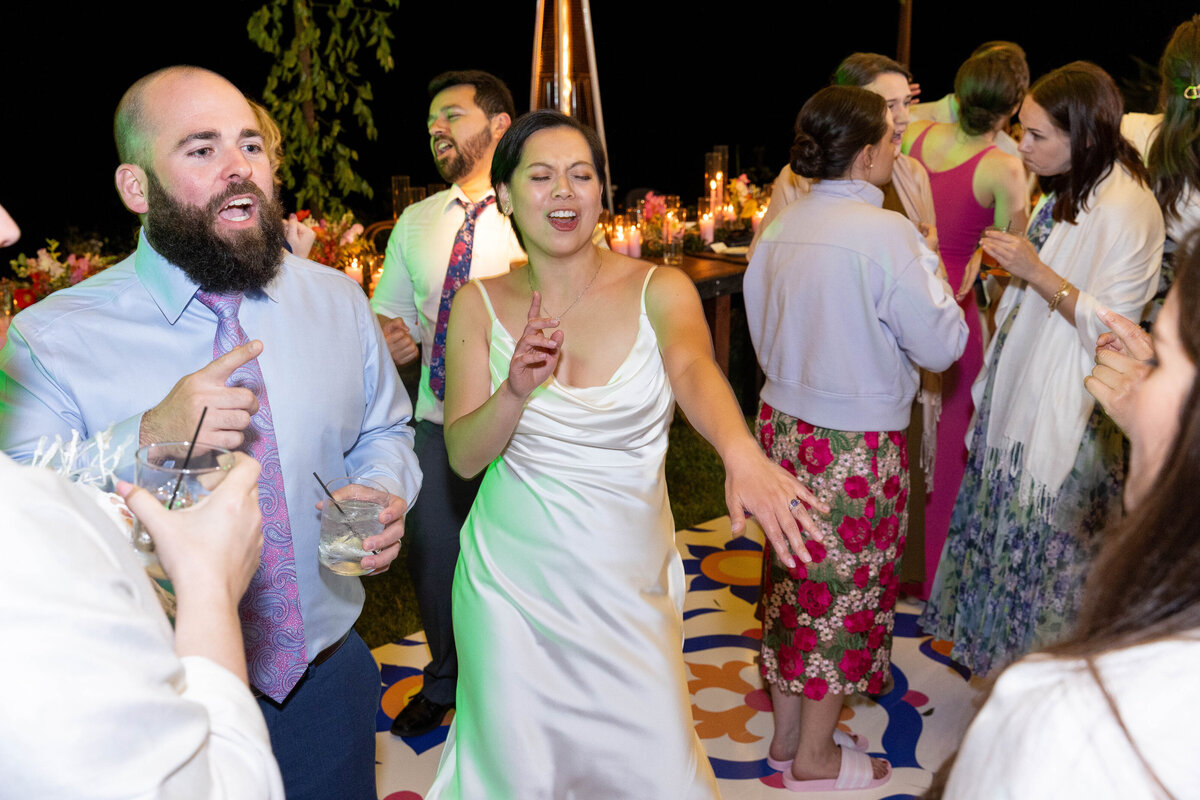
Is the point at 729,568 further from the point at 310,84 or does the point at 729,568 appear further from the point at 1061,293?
the point at 310,84

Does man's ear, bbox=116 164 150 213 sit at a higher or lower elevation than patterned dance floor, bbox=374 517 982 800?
higher

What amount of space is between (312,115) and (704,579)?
11.5ft

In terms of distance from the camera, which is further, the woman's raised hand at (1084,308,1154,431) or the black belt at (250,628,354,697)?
the black belt at (250,628,354,697)

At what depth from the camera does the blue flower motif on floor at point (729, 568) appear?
3922mm

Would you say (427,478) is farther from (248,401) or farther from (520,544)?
(248,401)

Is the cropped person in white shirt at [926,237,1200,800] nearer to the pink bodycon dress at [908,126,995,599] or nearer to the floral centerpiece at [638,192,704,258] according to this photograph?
the pink bodycon dress at [908,126,995,599]

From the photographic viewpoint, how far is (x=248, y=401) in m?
1.44

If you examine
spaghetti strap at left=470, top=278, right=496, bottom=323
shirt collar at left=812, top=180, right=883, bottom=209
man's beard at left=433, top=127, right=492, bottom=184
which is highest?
man's beard at left=433, top=127, right=492, bottom=184

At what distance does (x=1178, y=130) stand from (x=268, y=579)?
2.90m

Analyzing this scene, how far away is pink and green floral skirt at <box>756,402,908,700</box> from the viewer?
8.64 ft

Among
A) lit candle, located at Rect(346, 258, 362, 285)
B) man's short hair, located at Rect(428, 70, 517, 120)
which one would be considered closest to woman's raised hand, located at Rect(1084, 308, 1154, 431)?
man's short hair, located at Rect(428, 70, 517, 120)

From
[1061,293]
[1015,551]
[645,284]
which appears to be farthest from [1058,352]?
[645,284]

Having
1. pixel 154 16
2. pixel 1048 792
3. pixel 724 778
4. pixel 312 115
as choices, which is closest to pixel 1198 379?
pixel 1048 792

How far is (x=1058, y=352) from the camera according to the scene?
273 centimetres
